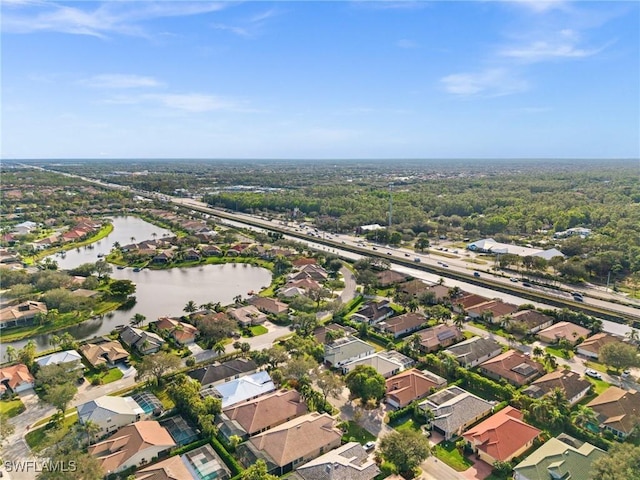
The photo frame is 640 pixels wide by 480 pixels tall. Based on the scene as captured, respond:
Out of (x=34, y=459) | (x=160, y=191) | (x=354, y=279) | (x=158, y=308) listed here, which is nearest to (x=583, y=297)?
(x=354, y=279)

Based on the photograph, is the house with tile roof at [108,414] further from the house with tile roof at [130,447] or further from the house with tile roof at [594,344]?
the house with tile roof at [594,344]

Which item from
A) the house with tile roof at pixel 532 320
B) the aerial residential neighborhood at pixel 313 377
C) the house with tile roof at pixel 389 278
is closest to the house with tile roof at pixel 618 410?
the aerial residential neighborhood at pixel 313 377

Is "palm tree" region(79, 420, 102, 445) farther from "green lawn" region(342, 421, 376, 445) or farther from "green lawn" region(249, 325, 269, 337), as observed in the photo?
"green lawn" region(249, 325, 269, 337)

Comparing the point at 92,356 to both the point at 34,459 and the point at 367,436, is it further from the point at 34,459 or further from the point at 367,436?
the point at 367,436

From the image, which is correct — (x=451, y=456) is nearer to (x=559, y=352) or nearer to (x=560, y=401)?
(x=560, y=401)

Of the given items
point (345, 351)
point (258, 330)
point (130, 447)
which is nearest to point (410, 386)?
point (345, 351)

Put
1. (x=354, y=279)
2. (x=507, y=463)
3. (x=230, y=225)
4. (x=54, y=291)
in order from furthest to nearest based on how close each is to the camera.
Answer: (x=230, y=225), (x=354, y=279), (x=54, y=291), (x=507, y=463)
